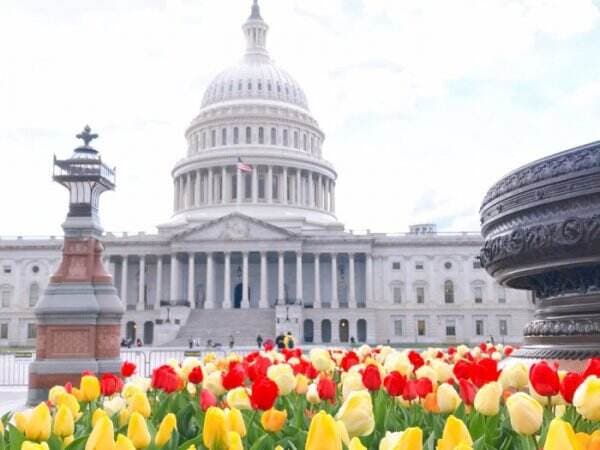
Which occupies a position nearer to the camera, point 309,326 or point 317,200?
point 309,326

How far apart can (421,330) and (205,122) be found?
51414mm

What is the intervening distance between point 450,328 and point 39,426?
101 meters

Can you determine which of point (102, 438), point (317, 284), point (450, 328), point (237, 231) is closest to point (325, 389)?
point (102, 438)

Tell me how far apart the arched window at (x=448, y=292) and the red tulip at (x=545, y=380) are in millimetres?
99313

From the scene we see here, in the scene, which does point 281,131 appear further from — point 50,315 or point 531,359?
point 531,359

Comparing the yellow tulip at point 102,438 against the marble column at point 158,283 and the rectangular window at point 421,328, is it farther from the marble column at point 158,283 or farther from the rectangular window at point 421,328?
the rectangular window at point 421,328

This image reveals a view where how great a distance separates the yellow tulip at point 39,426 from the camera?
414cm

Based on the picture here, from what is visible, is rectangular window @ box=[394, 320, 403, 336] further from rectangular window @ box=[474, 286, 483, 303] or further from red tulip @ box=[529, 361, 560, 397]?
red tulip @ box=[529, 361, 560, 397]

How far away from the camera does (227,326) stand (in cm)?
8794

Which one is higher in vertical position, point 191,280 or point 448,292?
point 191,280

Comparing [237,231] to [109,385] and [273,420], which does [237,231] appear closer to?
[109,385]

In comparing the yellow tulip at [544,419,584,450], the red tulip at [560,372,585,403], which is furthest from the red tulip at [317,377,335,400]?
the yellow tulip at [544,419,584,450]

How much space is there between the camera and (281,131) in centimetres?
11831

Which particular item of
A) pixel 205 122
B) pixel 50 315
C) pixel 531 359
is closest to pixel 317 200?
pixel 205 122
